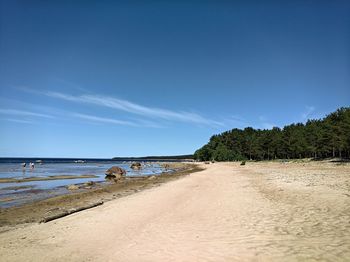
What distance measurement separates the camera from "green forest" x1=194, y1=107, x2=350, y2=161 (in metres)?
61.8

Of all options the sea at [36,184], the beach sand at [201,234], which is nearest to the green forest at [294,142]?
the sea at [36,184]

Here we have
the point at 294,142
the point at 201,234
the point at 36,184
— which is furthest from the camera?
the point at 294,142

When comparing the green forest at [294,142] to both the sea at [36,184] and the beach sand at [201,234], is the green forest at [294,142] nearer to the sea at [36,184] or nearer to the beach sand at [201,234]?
the sea at [36,184]

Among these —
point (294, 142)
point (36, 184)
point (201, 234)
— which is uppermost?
point (294, 142)

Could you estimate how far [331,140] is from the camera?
64250mm

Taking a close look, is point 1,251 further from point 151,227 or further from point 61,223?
point 151,227

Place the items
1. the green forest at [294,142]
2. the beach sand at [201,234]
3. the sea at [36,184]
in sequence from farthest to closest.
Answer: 1. the green forest at [294,142]
2. the sea at [36,184]
3. the beach sand at [201,234]

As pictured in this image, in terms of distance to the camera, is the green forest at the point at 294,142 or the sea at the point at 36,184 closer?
the sea at the point at 36,184

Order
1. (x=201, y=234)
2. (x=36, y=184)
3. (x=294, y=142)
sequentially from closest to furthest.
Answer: (x=201, y=234) → (x=36, y=184) → (x=294, y=142)

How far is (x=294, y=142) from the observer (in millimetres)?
94000

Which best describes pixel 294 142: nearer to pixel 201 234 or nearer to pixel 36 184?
pixel 36 184

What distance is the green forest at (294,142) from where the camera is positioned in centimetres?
6178

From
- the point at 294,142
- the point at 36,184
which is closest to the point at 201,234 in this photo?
the point at 36,184

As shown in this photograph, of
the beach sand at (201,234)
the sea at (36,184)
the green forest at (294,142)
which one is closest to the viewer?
the beach sand at (201,234)
